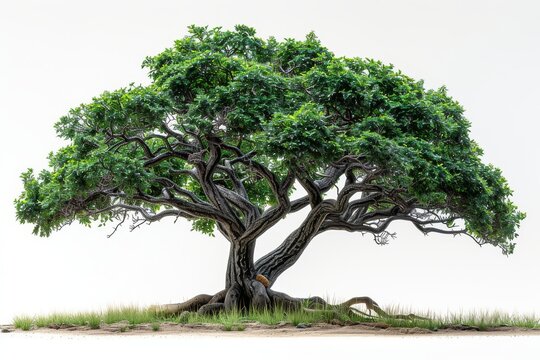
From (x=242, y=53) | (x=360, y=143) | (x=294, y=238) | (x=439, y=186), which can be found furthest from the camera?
(x=294, y=238)

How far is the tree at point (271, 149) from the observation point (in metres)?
17.1

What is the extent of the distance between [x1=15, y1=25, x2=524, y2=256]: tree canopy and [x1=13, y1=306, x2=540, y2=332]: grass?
6.40 ft

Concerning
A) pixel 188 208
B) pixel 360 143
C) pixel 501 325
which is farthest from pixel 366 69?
pixel 501 325

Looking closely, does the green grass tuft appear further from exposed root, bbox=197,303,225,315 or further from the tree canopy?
exposed root, bbox=197,303,225,315

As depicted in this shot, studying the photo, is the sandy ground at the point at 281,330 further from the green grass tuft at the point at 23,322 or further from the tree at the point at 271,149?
the tree at the point at 271,149

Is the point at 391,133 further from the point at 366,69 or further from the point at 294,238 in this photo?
the point at 294,238

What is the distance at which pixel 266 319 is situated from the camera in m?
18.6

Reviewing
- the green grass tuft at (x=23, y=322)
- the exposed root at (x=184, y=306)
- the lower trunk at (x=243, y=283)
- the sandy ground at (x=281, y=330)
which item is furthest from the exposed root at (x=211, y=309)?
the green grass tuft at (x=23, y=322)

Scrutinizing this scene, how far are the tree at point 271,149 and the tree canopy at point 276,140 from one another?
31 mm

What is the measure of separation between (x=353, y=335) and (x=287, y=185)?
160 inches

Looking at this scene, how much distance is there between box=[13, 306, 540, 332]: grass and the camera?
18719mm

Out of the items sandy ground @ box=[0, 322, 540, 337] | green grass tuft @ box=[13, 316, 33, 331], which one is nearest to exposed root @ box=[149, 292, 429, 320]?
sandy ground @ box=[0, 322, 540, 337]

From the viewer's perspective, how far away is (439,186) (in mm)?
17938

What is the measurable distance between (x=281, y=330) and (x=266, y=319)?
3.03ft
